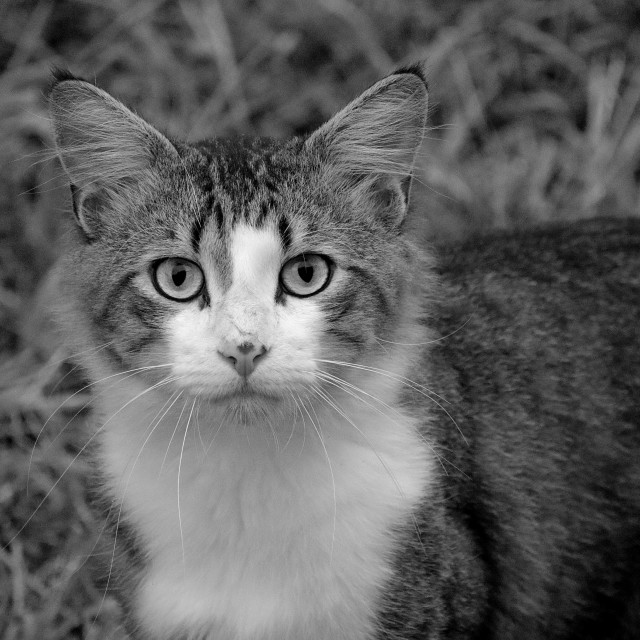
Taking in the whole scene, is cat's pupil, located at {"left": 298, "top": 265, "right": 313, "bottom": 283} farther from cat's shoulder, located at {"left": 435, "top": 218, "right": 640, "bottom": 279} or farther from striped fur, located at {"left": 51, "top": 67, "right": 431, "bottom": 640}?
cat's shoulder, located at {"left": 435, "top": 218, "right": 640, "bottom": 279}

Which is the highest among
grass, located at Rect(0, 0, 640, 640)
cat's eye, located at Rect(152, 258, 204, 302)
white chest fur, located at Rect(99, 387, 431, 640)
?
grass, located at Rect(0, 0, 640, 640)

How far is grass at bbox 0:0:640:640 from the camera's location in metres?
4.48

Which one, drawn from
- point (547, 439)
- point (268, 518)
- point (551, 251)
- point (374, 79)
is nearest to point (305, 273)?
point (268, 518)

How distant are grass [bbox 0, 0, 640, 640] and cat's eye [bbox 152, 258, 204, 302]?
6.97 ft

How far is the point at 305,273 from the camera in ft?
7.21

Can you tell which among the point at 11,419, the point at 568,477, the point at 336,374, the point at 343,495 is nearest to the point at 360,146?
the point at 336,374

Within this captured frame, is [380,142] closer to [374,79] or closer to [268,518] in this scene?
[268,518]

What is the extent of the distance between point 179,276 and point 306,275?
27 cm

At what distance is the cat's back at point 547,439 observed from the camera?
2.58 m

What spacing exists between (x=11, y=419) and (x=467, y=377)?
6.10ft

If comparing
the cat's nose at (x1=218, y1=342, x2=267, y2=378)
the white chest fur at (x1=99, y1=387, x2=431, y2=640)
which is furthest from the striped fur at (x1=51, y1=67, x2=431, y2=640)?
the cat's nose at (x1=218, y1=342, x2=267, y2=378)

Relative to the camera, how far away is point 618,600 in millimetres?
2746

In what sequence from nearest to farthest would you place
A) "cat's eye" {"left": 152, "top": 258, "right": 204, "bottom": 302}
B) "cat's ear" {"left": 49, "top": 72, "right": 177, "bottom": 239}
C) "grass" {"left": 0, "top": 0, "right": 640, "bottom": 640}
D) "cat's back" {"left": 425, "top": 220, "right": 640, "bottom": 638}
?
"cat's eye" {"left": 152, "top": 258, "right": 204, "bottom": 302} → "cat's ear" {"left": 49, "top": 72, "right": 177, "bottom": 239} → "cat's back" {"left": 425, "top": 220, "right": 640, "bottom": 638} → "grass" {"left": 0, "top": 0, "right": 640, "bottom": 640}

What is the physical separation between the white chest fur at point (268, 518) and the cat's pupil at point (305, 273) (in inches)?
11.7
